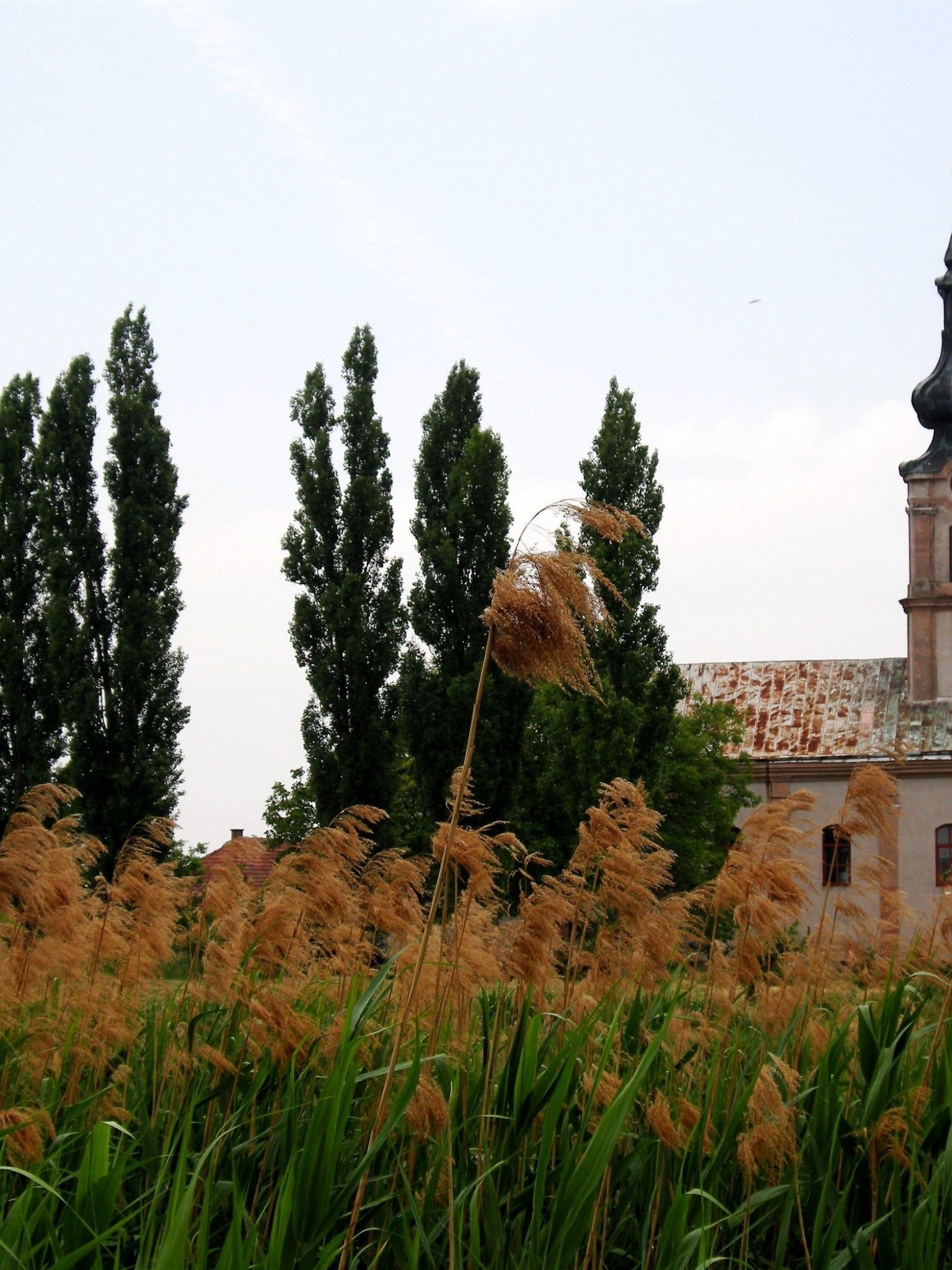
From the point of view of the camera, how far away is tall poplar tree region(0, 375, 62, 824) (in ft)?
96.7

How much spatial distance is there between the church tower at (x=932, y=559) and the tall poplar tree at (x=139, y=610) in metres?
23.4

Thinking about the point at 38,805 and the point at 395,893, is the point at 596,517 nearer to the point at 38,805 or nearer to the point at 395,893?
the point at 395,893

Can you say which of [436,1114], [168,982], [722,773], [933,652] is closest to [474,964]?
[436,1114]

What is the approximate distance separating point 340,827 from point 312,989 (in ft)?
4.07

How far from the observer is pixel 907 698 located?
145 feet

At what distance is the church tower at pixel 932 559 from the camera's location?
144 feet

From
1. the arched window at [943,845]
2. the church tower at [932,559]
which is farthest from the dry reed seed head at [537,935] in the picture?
the church tower at [932,559]

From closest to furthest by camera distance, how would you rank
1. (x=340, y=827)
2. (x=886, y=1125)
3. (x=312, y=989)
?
(x=886, y=1125)
(x=340, y=827)
(x=312, y=989)

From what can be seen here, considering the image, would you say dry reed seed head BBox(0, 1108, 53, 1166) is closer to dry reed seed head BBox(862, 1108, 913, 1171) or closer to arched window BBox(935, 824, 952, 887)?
dry reed seed head BBox(862, 1108, 913, 1171)

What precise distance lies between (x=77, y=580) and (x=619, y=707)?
36.6ft

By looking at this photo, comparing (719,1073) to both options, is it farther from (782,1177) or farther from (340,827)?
(340,827)

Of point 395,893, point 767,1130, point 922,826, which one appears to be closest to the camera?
point 767,1130

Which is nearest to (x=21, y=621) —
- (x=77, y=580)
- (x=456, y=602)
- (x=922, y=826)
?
(x=77, y=580)

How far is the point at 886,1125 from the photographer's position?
172 inches
